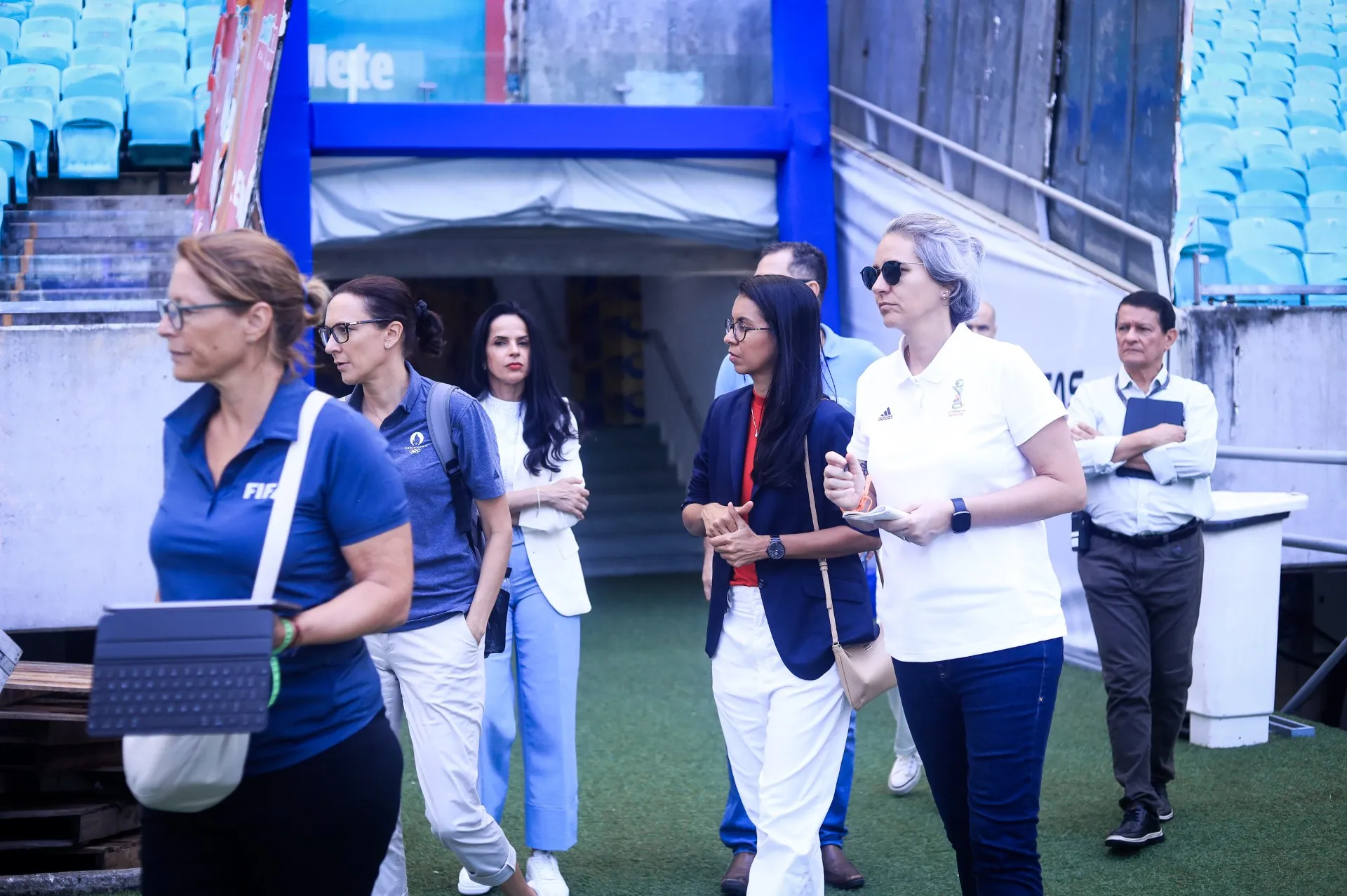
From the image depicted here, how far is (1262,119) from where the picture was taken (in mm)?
11922

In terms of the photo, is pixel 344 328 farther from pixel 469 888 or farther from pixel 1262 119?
pixel 1262 119

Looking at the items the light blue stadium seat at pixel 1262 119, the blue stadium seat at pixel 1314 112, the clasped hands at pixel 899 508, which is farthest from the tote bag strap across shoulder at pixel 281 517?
the blue stadium seat at pixel 1314 112

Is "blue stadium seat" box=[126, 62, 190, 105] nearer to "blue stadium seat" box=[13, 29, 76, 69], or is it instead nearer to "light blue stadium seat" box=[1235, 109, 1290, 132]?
"blue stadium seat" box=[13, 29, 76, 69]

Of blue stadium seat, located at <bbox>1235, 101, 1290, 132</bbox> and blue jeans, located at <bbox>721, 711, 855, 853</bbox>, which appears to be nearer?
blue jeans, located at <bbox>721, 711, 855, 853</bbox>

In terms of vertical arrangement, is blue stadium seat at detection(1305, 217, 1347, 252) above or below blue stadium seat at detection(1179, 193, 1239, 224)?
below

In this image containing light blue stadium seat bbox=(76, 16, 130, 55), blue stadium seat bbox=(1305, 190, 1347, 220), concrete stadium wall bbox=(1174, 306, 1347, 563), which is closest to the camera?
concrete stadium wall bbox=(1174, 306, 1347, 563)

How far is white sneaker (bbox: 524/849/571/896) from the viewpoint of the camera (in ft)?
13.2

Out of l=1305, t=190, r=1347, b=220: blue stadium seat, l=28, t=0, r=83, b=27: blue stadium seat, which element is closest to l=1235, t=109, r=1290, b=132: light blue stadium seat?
l=1305, t=190, r=1347, b=220: blue stadium seat

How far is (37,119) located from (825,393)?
301 inches

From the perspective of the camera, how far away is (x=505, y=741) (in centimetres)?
415

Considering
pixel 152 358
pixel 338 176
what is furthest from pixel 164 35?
pixel 152 358

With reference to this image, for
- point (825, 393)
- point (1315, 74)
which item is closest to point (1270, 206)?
point (1315, 74)

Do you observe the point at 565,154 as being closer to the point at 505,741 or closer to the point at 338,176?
the point at 338,176

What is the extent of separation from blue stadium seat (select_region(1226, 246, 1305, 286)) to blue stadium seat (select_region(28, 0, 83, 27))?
9.51 meters
